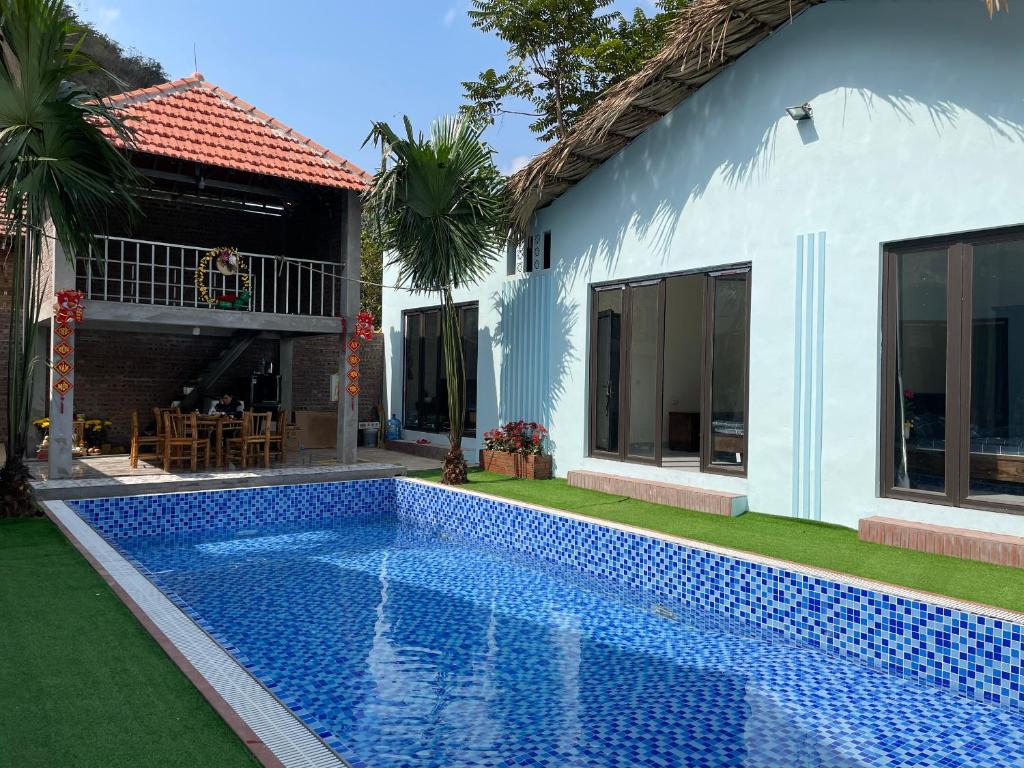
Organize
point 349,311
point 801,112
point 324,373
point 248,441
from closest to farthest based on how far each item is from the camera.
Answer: point 801,112 < point 248,441 < point 349,311 < point 324,373

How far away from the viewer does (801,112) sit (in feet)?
26.6

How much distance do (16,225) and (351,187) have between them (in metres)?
4.86

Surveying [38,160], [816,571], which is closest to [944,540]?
[816,571]

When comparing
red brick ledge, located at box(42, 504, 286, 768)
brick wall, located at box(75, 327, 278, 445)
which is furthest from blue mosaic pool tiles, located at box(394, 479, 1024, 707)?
brick wall, located at box(75, 327, 278, 445)

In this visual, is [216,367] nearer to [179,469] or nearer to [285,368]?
[285,368]

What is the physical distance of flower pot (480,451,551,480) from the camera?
11.1m

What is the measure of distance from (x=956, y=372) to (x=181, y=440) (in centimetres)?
896

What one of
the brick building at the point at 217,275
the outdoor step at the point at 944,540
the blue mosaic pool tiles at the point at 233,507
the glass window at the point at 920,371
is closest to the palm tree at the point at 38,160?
the blue mosaic pool tiles at the point at 233,507

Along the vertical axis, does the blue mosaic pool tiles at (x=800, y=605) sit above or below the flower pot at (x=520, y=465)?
below

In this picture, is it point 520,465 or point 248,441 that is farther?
point 520,465

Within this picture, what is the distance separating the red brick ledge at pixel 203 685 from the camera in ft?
10.1

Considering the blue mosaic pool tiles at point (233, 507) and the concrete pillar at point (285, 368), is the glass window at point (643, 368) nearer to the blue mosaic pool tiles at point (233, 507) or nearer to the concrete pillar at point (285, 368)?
the blue mosaic pool tiles at point (233, 507)

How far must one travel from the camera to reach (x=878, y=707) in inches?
182

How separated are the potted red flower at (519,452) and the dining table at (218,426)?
11.9 ft
